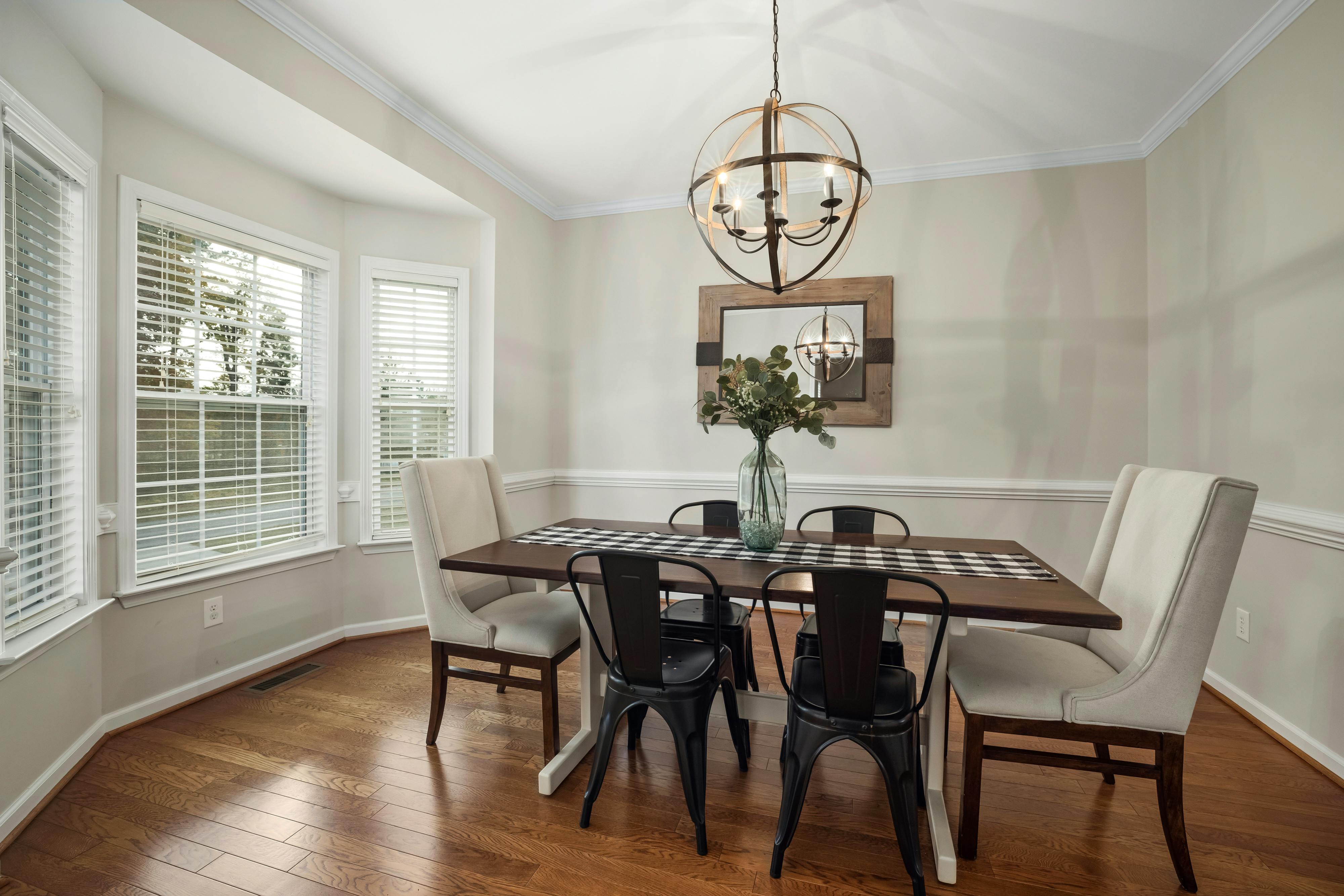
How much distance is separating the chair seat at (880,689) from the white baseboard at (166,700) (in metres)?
2.32

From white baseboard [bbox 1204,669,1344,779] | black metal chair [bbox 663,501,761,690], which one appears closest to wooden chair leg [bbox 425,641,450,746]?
black metal chair [bbox 663,501,761,690]

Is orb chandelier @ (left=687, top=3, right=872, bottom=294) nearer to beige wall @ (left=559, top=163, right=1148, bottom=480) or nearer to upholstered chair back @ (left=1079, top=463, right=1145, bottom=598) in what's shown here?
beige wall @ (left=559, top=163, right=1148, bottom=480)

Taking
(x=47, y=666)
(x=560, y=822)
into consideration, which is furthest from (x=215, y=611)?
Answer: (x=560, y=822)

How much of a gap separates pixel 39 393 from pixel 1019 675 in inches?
129

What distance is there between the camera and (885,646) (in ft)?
7.27

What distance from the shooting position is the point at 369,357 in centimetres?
362

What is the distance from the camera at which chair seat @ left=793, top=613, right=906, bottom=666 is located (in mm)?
2199

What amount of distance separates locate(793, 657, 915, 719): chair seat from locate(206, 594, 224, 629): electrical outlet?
8.51 feet

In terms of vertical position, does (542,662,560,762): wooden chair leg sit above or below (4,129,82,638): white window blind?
below

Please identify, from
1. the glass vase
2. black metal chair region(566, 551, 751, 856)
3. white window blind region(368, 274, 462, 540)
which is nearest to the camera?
black metal chair region(566, 551, 751, 856)

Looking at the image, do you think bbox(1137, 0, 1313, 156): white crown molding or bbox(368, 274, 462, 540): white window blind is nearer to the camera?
bbox(1137, 0, 1313, 156): white crown molding

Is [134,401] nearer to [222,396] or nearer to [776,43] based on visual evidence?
Result: [222,396]

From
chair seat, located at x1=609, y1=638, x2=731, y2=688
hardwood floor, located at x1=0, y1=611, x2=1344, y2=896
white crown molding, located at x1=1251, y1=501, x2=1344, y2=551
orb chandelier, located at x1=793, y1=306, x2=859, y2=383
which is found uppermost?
orb chandelier, located at x1=793, y1=306, x2=859, y2=383

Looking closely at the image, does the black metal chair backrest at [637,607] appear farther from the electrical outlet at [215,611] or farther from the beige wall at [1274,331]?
the beige wall at [1274,331]
